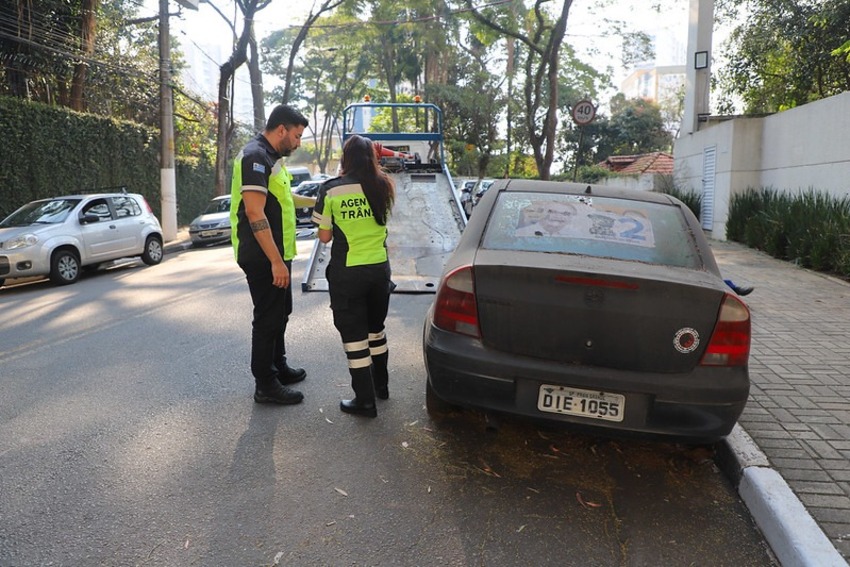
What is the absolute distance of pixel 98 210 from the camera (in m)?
11.2

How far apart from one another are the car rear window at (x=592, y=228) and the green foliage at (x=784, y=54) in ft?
44.9

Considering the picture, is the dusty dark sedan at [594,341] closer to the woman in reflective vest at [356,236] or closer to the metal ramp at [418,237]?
the woman in reflective vest at [356,236]

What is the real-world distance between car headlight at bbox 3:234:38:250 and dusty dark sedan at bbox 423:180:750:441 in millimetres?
8670

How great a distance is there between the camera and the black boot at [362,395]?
13.4 ft

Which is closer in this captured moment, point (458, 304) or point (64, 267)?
point (458, 304)

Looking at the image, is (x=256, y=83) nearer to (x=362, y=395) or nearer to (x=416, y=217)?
(x=416, y=217)

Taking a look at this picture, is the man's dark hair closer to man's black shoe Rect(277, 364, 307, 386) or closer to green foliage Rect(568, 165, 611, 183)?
man's black shoe Rect(277, 364, 307, 386)

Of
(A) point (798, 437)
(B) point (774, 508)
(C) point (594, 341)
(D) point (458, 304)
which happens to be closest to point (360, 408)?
→ (D) point (458, 304)

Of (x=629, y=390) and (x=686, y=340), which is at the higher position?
(x=686, y=340)

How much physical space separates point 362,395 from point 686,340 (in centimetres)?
200

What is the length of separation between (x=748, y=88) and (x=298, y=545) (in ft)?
66.7

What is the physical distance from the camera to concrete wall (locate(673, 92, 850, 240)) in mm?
10398

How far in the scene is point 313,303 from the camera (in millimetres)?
7707

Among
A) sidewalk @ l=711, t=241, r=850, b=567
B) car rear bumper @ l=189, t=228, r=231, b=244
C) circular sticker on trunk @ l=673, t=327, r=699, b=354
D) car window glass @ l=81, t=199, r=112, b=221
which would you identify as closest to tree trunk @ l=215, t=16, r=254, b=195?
car rear bumper @ l=189, t=228, r=231, b=244
